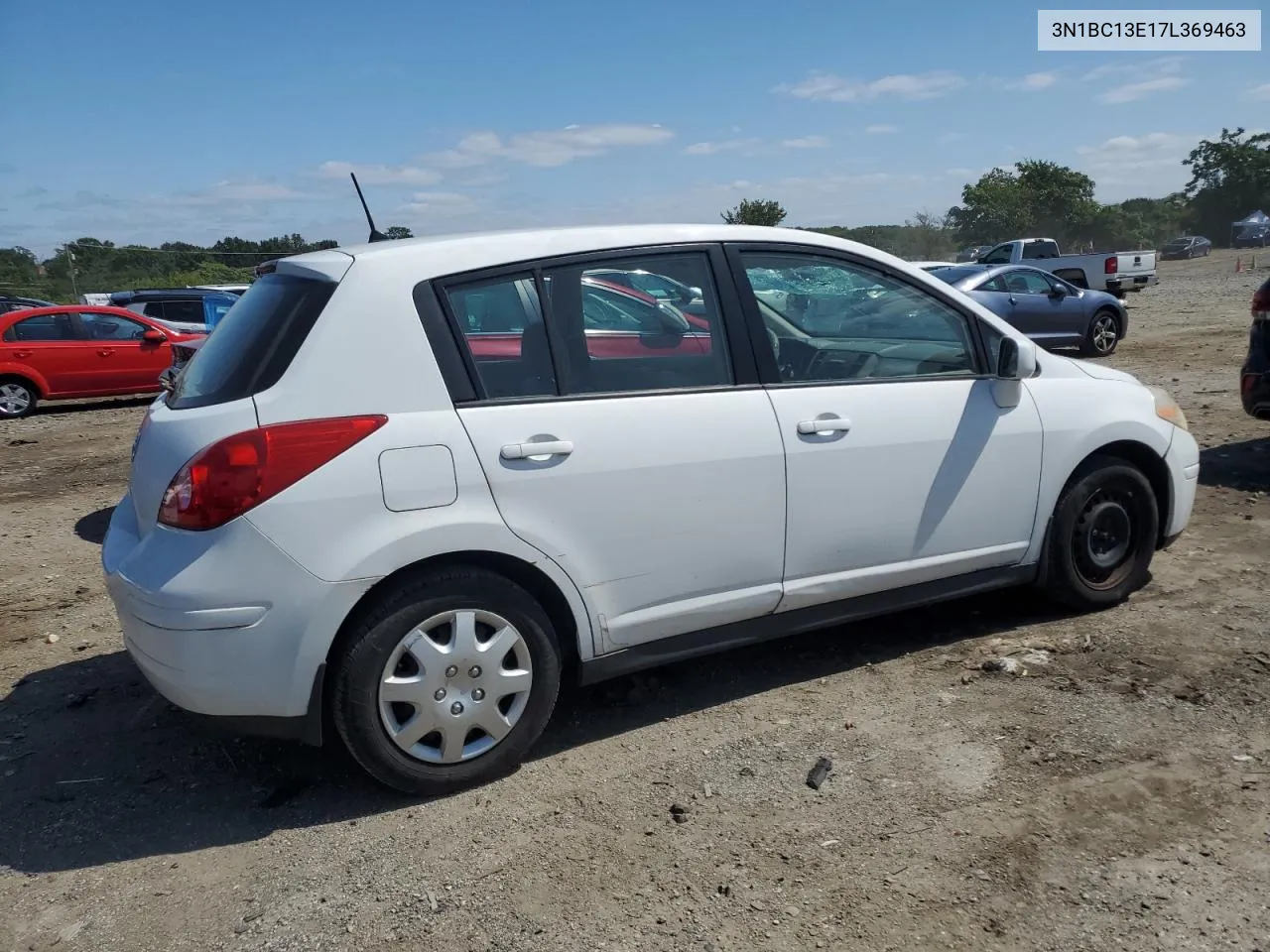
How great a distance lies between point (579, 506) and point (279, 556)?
3.04 ft

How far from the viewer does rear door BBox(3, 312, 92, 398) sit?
1395cm

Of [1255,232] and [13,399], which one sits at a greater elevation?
[1255,232]

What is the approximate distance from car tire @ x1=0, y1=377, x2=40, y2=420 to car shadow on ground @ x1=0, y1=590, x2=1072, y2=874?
11155mm

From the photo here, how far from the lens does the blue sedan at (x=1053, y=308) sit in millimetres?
16078

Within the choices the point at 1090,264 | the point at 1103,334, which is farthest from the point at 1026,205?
the point at 1103,334

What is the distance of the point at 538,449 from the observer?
3.26 m

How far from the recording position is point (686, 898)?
2750 mm

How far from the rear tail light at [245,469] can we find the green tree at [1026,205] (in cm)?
7165

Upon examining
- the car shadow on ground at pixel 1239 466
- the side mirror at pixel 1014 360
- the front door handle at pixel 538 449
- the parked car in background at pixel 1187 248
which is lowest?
the car shadow on ground at pixel 1239 466

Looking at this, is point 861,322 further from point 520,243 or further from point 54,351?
point 54,351

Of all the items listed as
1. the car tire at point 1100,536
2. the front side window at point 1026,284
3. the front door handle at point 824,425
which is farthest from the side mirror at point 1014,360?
the front side window at point 1026,284

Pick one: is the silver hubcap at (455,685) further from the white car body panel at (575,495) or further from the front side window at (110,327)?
the front side window at (110,327)

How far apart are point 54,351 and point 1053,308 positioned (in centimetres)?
1470

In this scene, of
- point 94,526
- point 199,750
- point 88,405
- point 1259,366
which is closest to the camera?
point 199,750
